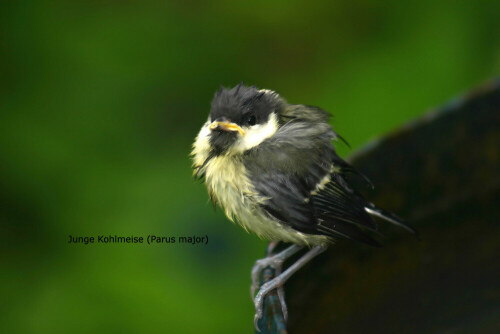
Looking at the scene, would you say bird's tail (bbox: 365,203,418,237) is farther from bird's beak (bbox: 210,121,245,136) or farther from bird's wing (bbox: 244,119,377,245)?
Answer: bird's beak (bbox: 210,121,245,136)

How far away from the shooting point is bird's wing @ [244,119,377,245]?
1.55 meters

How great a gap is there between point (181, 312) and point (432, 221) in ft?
2.76

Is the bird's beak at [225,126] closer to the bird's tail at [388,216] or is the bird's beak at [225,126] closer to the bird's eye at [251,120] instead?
the bird's eye at [251,120]

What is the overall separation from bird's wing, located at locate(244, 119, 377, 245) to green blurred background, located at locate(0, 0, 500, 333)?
651 millimetres

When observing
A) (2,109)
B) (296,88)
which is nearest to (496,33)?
(296,88)

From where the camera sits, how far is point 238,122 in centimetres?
162

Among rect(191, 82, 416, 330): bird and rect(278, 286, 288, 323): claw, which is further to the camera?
rect(191, 82, 416, 330): bird

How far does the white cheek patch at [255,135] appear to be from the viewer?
1.63m

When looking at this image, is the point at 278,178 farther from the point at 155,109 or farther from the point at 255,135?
the point at 155,109

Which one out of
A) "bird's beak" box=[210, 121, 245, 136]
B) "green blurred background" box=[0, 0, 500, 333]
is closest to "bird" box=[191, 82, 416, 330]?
"bird's beak" box=[210, 121, 245, 136]

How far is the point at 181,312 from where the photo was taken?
2.08 meters

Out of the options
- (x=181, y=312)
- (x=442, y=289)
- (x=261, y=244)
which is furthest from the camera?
(x=261, y=244)

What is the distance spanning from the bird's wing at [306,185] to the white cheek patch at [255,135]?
0.9 inches

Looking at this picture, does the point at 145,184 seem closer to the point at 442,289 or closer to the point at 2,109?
the point at 2,109
